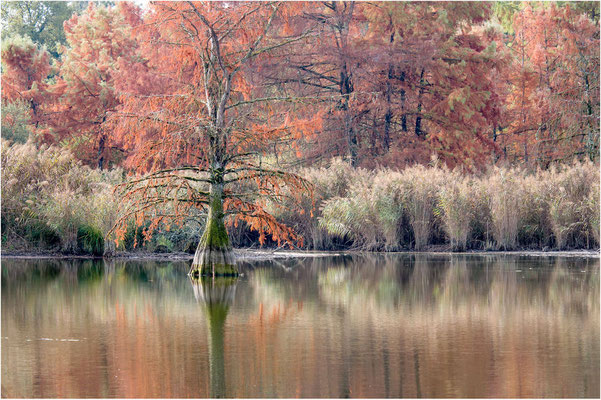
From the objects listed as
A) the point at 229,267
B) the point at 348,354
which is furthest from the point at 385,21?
the point at 348,354

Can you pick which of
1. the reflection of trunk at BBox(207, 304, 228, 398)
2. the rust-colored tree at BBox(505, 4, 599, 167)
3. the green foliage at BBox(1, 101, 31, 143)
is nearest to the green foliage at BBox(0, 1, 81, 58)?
the green foliage at BBox(1, 101, 31, 143)

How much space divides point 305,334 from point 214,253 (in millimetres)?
6359

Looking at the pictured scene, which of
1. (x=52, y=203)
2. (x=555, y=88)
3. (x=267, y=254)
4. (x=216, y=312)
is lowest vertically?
Result: (x=216, y=312)

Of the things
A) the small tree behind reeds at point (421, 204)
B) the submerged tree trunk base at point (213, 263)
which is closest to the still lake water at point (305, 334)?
the submerged tree trunk base at point (213, 263)

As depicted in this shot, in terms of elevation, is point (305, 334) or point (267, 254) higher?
point (267, 254)

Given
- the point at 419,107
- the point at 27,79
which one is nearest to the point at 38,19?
the point at 27,79

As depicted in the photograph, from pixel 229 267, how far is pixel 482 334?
23.0 feet

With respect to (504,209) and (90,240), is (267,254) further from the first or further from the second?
(504,209)

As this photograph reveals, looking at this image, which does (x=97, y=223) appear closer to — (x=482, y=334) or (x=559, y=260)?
(x=559, y=260)

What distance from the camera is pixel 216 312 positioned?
37.3 feet

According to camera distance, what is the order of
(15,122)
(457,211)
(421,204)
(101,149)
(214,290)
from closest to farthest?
1. (214,290)
2. (457,211)
3. (421,204)
4. (101,149)
5. (15,122)

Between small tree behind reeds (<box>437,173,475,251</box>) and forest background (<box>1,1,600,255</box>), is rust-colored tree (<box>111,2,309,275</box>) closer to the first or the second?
forest background (<box>1,1,600,255</box>)

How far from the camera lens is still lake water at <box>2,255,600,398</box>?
7.18m

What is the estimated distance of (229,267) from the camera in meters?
15.8
